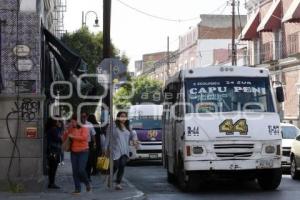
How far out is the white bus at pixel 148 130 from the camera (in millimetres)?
25628

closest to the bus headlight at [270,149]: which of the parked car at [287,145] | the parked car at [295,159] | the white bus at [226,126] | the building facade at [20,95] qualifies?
the white bus at [226,126]

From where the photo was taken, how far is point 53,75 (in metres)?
19.0

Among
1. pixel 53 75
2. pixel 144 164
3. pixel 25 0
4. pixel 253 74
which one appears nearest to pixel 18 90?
pixel 25 0

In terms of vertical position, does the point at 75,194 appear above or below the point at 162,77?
below

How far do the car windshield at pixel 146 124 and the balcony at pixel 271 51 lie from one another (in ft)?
52.3

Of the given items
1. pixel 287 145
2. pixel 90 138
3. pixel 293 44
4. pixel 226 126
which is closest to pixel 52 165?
pixel 90 138

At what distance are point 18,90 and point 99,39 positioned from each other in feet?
85.1

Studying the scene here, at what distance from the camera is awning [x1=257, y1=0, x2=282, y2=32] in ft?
133

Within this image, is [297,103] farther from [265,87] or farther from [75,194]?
[75,194]

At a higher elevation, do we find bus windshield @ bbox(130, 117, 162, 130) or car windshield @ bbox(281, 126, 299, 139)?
bus windshield @ bbox(130, 117, 162, 130)

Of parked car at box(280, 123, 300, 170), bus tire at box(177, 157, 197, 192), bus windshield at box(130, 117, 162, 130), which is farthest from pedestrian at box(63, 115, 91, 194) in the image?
bus windshield at box(130, 117, 162, 130)

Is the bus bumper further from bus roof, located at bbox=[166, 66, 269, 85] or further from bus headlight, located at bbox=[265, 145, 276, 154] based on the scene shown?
bus roof, located at bbox=[166, 66, 269, 85]

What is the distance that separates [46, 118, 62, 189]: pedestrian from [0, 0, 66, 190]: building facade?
0.25 m

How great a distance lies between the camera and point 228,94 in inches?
611
